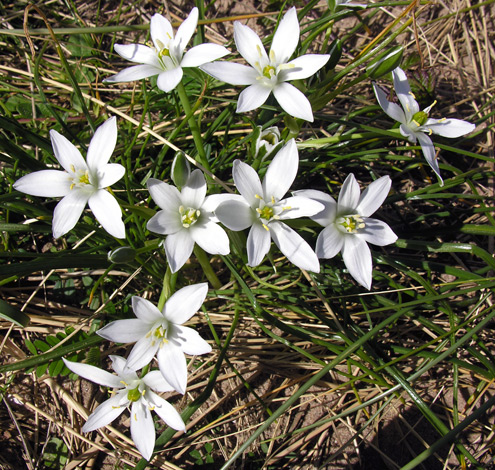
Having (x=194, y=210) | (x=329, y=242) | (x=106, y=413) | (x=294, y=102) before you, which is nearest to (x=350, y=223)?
(x=329, y=242)

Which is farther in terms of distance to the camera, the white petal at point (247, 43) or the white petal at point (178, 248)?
the white petal at point (247, 43)

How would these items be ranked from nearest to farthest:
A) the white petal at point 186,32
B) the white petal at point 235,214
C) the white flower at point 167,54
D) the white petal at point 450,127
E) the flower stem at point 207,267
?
the white petal at point 235,214 < the white flower at point 167,54 < the white petal at point 186,32 < the flower stem at point 207,267 < the white petal at point 450,127

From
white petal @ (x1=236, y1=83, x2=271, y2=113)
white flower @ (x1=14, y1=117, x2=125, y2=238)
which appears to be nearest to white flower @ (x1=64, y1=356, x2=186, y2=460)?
white flower @ (x1=14, y1=117, x2=125, y2=238)

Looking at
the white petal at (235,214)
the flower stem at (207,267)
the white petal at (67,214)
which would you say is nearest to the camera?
the white petal at (235,214)

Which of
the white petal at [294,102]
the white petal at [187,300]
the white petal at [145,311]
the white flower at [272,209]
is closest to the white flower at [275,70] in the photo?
the white petal at [294,102]

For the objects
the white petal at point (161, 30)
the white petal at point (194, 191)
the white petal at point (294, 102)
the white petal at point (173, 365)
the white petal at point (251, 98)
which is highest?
the white petal at point (161, 30)

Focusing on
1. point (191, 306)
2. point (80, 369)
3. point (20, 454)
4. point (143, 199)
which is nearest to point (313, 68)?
point (191, 306)

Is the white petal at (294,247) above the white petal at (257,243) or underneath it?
underneath

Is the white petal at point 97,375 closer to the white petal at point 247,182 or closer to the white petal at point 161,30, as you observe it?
the white petal at point 247,182
